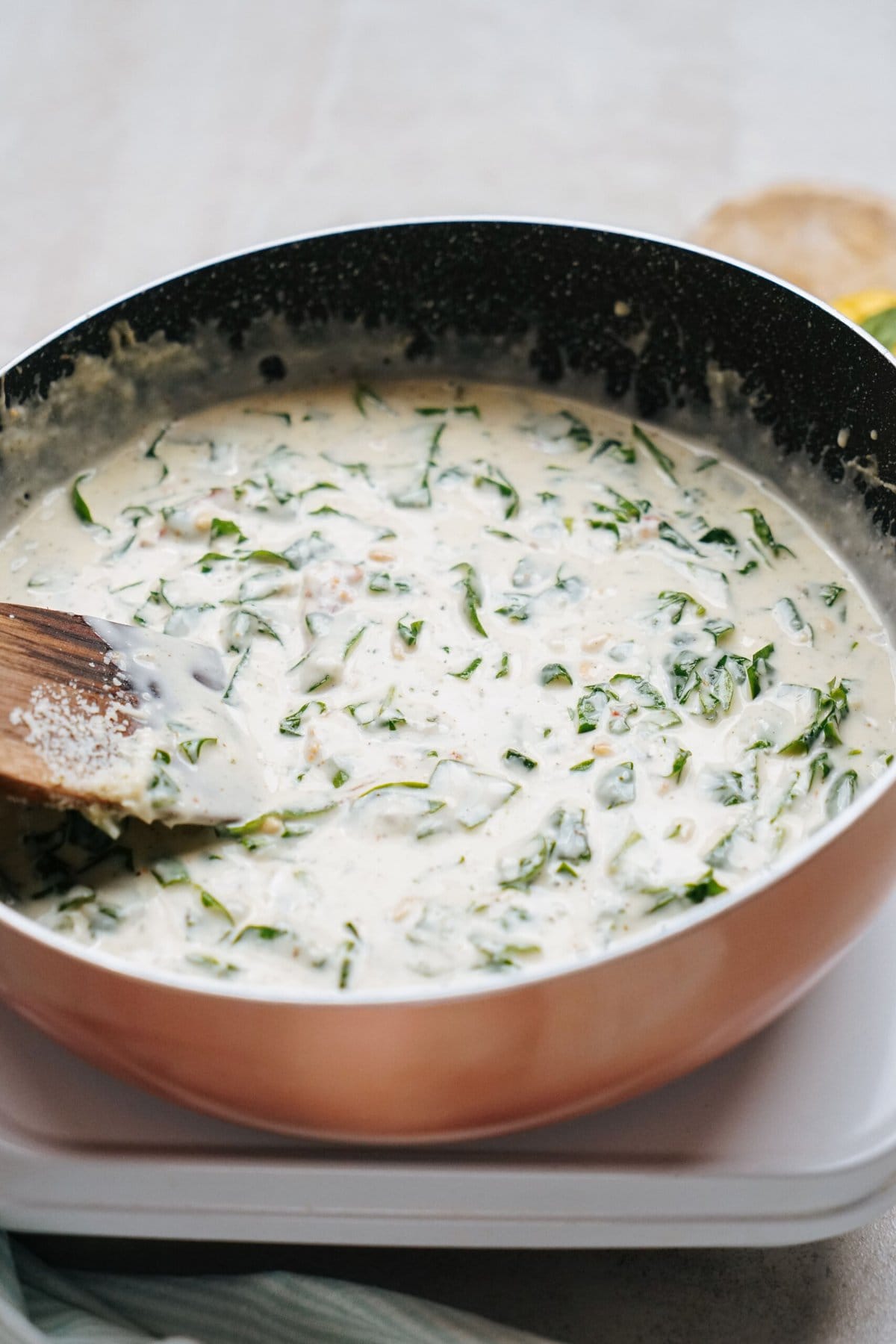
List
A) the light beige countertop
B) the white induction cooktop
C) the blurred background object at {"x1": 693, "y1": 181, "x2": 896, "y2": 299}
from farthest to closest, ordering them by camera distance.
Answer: the light beige countertop < the blurred background object at {"x1": 693, "y1": 181, "x2": 896, "y2": 299} < the white induction cooktop

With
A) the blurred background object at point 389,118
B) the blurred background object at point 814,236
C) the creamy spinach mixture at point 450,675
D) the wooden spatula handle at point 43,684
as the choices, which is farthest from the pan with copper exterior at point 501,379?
the blurred background object at point 389,118

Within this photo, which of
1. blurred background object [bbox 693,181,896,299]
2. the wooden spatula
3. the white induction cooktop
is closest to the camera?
the white induction cooktop

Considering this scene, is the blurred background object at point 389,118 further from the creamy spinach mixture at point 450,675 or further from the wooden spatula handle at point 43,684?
the wooden spatula handle at point 43,684

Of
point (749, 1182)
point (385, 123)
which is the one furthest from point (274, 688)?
point (385, 123)

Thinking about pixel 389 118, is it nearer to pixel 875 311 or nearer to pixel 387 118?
pixel 387 118

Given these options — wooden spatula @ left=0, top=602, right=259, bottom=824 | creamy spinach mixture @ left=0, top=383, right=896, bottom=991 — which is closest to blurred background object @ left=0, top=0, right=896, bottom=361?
creamy spinach mixture @ left=0, top=383, right=896, bottom=991

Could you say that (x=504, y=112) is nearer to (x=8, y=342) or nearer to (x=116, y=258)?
(x=116, y=258)

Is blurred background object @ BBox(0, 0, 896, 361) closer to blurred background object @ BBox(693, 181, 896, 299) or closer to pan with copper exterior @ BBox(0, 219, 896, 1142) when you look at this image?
blurred background object @ BBox(693, 181, 896, 299)
